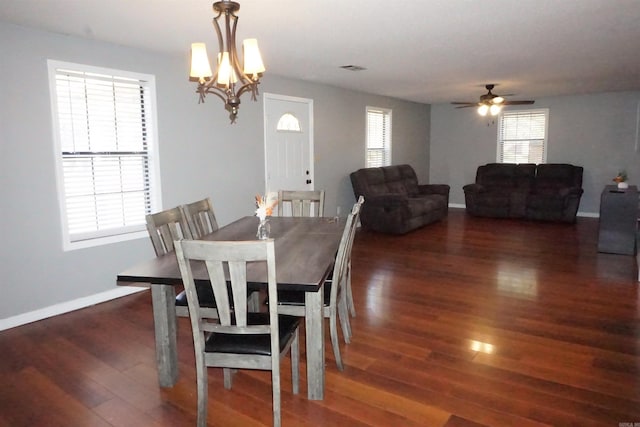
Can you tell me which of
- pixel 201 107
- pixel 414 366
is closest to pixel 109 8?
pixel 201 107

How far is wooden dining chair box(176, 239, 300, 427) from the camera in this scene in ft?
5.91

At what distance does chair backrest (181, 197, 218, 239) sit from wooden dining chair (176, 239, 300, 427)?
1.07 meters

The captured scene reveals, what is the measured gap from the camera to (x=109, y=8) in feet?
9.43

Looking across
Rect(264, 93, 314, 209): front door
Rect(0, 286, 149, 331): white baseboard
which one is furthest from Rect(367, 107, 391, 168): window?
Rect(0, 286, 149, 331): white baseboard

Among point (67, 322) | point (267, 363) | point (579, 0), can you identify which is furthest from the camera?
point (67, 322)

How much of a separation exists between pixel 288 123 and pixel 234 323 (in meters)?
4.03

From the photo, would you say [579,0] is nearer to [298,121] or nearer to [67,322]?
[298,121]

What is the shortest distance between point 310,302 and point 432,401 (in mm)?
846

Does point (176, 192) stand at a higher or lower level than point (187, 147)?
lower

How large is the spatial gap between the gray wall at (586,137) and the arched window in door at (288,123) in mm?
4701

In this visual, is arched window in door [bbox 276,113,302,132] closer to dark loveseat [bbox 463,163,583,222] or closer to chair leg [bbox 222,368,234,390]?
chair leg [bbox 222,368,234,390]

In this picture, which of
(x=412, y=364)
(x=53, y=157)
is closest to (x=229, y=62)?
(x=53, y=157)

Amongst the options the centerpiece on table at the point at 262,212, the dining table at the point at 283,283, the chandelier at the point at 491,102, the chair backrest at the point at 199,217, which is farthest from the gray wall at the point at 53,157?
the chandelier at the point at 491,102

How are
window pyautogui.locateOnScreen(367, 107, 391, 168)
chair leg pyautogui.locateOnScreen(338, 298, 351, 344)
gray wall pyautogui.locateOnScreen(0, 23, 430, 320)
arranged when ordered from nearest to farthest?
chair leg pyautogui.locateOnScreen(338, 298, 351, 344), gray wall pyautogui.locateOnScreen(0, 23, 430, 320), window pyautogui.locateOnScreen(367, 107, 391, 168)
